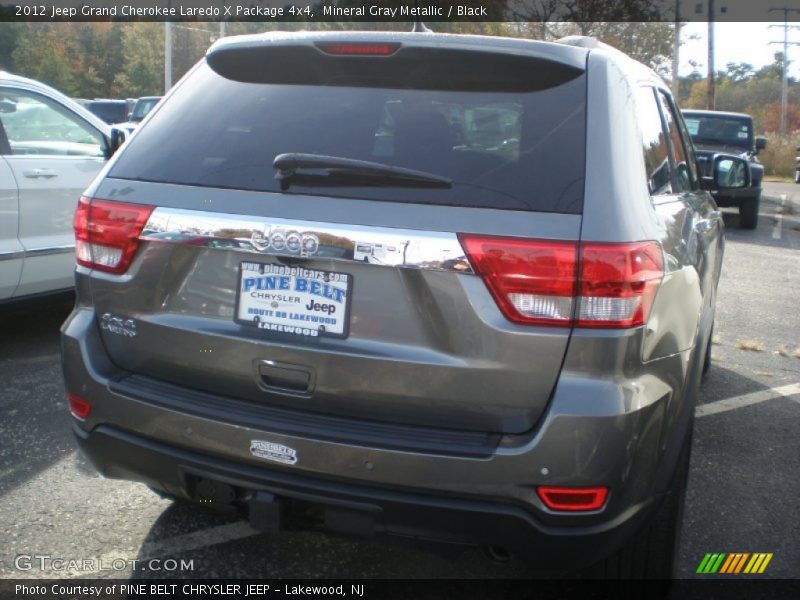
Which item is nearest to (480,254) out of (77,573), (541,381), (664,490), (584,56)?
(541,381)

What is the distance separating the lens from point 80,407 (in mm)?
2615

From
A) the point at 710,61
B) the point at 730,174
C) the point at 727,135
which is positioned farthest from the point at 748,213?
the point at 710,61

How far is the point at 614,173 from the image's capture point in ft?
7.27

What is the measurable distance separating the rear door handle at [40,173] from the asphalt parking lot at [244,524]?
2.74ft

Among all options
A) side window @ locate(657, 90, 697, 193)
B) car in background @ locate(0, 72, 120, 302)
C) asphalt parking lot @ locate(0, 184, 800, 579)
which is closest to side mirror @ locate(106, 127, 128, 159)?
car in background @ locate(0, 72, 120, 302)

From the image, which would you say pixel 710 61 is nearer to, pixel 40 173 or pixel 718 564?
pixel 40 173

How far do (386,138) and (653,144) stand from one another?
0.99 metres

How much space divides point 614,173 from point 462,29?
24801 millimetres

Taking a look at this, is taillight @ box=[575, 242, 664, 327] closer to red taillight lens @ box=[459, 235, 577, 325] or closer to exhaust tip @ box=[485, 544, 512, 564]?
red taillight lens @ box=[459, 235, 577, 325]

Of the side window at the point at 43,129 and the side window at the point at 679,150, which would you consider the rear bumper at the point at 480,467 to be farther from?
the side window at the point at 43,129

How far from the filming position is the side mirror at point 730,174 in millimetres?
4461

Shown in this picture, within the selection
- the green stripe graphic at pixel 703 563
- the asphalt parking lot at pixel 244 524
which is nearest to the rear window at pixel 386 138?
the asphalt parking lot at pixel 244 524

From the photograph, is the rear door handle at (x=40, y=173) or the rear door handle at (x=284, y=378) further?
the rear door handle at (x=40, y=173)

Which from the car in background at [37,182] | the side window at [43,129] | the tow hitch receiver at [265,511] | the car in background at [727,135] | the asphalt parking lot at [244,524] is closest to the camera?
the tow hitch receiver at [265,511]
